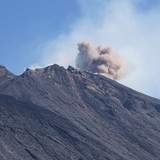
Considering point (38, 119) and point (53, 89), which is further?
point (53, 89)

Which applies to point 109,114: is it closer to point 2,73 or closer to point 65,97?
point 65,97

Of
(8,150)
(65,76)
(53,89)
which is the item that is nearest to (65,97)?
(53,89)

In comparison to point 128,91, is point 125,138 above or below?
below

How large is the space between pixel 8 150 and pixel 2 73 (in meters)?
62.5

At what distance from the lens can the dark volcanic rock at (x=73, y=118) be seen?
8938cm

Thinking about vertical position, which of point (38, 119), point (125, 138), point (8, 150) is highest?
point (125, 138)

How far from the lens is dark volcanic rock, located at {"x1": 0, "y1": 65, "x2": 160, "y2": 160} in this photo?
89375mm

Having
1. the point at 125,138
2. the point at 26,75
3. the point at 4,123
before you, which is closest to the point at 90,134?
the point at 125,138

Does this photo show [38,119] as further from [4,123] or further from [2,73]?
[2,73]

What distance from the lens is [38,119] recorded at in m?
98.9

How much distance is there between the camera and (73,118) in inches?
4200

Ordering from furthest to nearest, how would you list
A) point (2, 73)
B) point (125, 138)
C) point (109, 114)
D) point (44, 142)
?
point (2, 73) → point (109, 114) → point (125, 138) → point (44, 142)

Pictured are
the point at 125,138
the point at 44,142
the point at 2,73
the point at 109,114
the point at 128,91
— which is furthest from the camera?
the point at 2,73

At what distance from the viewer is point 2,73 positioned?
143875 mm
